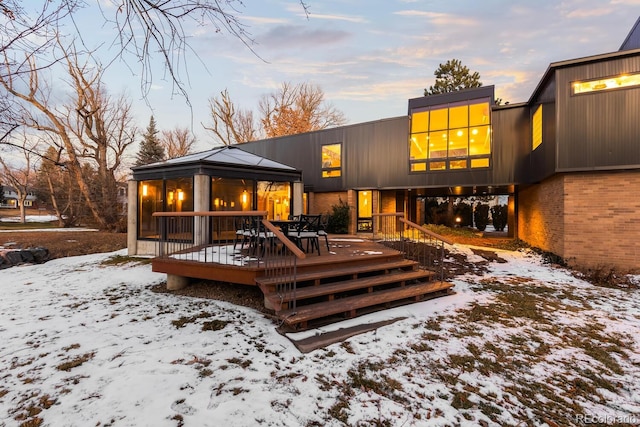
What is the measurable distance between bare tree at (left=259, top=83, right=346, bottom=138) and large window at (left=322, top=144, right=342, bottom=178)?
11007mm


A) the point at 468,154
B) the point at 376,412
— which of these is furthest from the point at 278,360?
the point at 468,154

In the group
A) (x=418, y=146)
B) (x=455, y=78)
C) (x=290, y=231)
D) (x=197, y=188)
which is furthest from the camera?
(x=455, y=78)

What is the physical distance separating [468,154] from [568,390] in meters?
11.8

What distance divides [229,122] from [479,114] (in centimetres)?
2221

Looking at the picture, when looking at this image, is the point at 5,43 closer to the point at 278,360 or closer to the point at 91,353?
the point at 91,353

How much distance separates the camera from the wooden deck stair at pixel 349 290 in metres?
4.09

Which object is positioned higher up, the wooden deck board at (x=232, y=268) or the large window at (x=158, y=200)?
the large window at (x=158, y=200)

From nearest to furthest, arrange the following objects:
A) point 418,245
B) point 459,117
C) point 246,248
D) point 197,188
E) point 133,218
Answer: point 246,248, point 197,188, point 418,245, point 133,218, point 459,117

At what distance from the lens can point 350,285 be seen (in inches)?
192

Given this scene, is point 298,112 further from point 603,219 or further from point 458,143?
point 603,219

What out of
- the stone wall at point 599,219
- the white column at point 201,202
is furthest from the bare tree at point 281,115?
the stone wall at point 599,219

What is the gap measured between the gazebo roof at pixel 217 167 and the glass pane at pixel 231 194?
319mm

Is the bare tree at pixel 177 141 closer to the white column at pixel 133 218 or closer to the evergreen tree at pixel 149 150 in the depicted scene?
the evergreen tree at pixel 149 150

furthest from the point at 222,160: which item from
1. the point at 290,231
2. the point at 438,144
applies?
the point at 438,144
